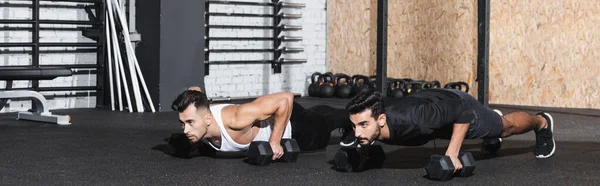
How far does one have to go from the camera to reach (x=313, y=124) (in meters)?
4.94

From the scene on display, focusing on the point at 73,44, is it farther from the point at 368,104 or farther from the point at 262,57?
the point at 368,104

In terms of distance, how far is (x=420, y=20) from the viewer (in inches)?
372

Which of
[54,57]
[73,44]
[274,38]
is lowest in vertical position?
[54,57]

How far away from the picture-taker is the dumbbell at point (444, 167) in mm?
4051

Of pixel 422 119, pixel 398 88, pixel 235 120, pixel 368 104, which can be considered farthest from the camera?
pixel 398 88

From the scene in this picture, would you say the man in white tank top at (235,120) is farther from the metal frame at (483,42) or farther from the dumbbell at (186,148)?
the metal frame at (483,42)

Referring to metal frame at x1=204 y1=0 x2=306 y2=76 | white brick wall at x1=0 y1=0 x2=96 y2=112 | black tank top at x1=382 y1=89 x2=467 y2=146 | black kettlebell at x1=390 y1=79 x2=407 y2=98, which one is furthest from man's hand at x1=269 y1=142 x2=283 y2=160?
metal frame at x1=204 y1=0 x2=306 y2=76

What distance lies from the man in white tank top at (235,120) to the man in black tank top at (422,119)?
0.47m

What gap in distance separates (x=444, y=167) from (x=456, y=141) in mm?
163

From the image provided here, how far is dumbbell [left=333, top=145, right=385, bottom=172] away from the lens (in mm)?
4352

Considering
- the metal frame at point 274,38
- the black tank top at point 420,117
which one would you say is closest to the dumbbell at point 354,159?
the black tank top at point 420,117

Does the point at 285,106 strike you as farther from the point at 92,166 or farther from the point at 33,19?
the point at 33,19

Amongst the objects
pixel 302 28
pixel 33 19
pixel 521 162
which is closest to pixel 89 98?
pixel 33 19

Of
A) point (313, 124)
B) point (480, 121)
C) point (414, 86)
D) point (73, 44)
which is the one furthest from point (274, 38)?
point (480, 121)
